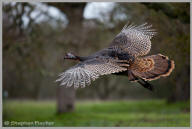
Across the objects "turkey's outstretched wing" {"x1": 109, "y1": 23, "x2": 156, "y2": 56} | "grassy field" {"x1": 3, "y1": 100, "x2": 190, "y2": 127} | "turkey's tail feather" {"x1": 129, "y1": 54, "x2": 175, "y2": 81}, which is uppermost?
"turkey's outstretched wing" {"x1": 109, "y1": 23, "x2": 156, "y2": 56}

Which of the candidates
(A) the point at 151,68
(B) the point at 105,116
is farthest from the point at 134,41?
(B) the point at 105,116

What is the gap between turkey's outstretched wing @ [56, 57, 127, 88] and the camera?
5.60 m

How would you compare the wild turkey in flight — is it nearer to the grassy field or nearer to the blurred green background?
the blurred green background

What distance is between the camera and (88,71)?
5863 mm

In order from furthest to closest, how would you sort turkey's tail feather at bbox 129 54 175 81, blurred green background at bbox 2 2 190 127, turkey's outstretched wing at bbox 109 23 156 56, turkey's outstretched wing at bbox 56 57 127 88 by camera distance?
blurred green background at bbox 2 2 190 127, turkey's outstretched wing at bbox 109 23 156 56, turkey's tail feather at bbox 129 54 175 81, turkey's outstretched wing at bbox 56 57 127 88

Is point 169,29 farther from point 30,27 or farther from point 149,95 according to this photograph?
point 149,95

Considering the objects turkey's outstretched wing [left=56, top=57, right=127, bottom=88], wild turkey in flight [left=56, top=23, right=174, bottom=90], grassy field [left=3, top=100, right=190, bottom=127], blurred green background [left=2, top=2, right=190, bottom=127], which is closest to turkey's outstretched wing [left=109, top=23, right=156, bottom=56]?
wild turkey in flight [left=56, top=23, right=174, bottom=90]

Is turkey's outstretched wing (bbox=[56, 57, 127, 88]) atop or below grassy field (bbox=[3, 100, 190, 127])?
atop

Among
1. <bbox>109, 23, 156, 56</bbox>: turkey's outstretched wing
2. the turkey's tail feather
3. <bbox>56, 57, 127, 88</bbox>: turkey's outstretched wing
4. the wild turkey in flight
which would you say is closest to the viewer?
<bbox>56, 57, 127, 88</bbox>: turkey's outstretched wing

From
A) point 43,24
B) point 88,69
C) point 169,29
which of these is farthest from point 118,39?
point 43,24

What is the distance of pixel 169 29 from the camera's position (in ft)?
33.4

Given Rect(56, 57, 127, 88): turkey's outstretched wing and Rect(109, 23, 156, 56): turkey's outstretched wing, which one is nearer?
Rect(56, 57, 127, 88): turkey's outstretched wing

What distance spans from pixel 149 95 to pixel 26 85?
1048 centimetres

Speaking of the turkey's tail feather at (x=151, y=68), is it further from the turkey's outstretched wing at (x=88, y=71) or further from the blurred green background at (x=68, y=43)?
the blurred green background at (x=68, y=43)
